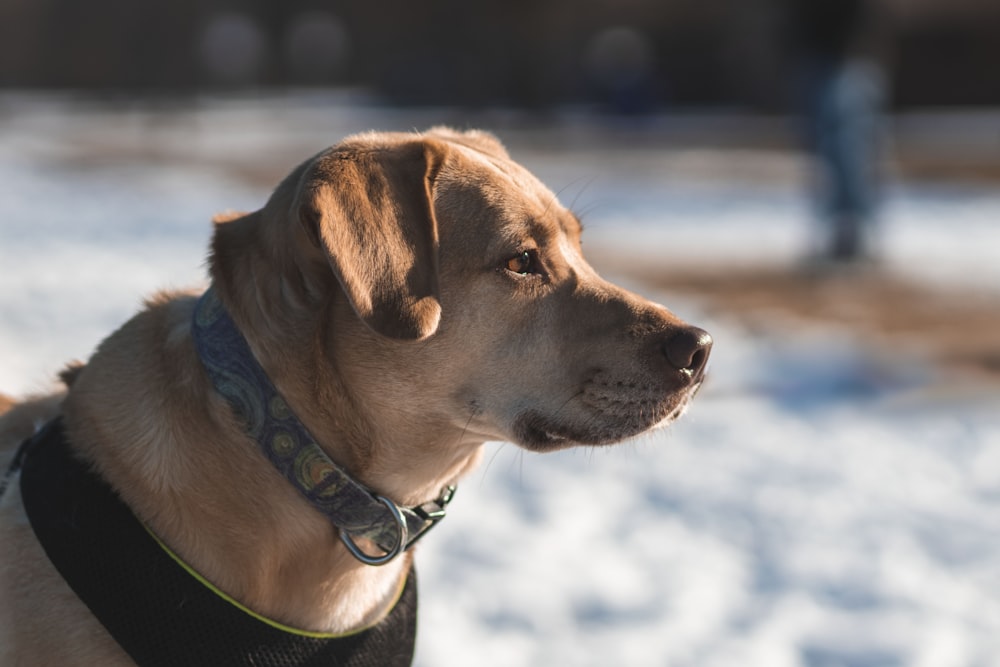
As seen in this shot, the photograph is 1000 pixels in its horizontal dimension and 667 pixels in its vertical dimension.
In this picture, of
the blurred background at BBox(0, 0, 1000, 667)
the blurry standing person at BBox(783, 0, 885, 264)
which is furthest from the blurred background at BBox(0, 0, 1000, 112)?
the blurry standing person at BBox(783, 0, 885, 264)

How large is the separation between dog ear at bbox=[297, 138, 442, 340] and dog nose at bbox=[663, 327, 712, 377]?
0.56 m

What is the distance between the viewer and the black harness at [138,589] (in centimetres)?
231

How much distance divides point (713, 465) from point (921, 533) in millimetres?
1014

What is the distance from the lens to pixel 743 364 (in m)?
6.70

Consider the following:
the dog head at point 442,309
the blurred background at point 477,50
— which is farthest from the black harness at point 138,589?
the blurred background at point 477,50

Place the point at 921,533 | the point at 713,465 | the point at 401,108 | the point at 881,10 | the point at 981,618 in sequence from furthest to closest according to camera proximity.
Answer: the point at 401,108
the point at 881,10
the point at 713,465
the point at 921,533
the point at 981,618

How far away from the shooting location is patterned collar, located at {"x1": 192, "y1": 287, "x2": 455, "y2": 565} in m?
2.38

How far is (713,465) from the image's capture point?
5.19m

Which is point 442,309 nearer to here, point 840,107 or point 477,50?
point 840,107

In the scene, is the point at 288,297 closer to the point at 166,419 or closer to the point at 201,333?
the point at 201,333

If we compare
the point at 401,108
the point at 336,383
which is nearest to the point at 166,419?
the point at 336,383

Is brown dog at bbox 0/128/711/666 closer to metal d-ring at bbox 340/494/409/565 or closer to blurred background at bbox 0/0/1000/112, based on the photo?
metal d-ring at bbox 340/494/409/565

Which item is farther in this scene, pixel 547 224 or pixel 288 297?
pixel 547 224

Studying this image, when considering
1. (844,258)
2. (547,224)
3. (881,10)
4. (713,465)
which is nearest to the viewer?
(547,224)
